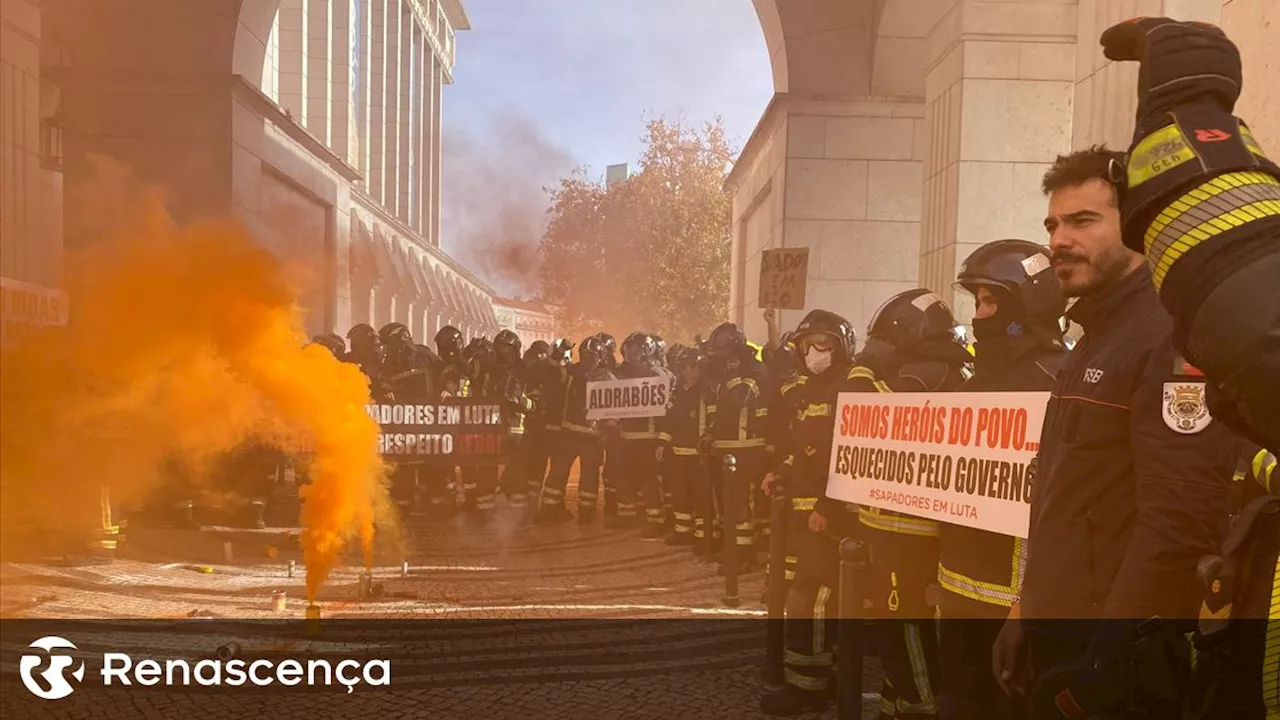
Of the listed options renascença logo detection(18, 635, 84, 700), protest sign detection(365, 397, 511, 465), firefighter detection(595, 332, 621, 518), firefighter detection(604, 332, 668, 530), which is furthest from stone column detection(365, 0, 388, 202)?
renascença logo detection(18, 635, 84, 700)

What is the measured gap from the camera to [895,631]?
4.42 metres

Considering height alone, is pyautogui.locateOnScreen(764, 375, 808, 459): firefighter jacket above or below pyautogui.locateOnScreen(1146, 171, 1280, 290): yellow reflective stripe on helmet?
below

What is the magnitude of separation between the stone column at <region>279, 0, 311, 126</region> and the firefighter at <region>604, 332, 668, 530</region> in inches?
1100

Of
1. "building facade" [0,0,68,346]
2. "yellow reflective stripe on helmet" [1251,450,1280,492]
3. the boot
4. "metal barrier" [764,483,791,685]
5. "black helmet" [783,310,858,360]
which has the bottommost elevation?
the boot

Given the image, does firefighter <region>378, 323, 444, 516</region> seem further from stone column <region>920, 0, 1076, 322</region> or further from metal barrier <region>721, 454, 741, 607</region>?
stone column <region>920, 0, 1076, 322</region>

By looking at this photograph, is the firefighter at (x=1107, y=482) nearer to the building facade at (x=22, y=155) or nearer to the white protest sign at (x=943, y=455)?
the white protest sign at (x=943, y=455)

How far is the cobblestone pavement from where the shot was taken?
207 inches

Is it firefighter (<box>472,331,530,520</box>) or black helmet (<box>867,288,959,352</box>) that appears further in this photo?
firefighter (<box>472,331,530,520</box>)

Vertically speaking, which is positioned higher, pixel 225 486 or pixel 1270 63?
pixel 1270 63

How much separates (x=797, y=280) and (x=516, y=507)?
650cm

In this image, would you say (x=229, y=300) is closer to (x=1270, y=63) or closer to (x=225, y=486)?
(x=225, y=486)

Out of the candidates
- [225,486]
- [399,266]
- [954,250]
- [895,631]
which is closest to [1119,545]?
[895,631]

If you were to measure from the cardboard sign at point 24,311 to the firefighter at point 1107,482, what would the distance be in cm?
1015

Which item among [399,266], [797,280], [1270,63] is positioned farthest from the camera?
[399,266]
